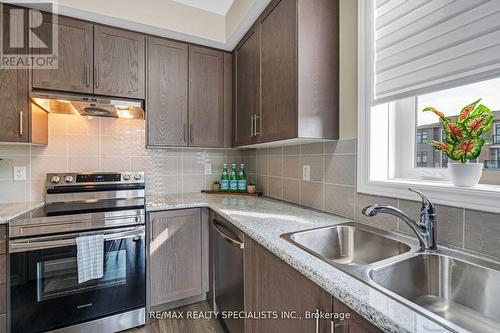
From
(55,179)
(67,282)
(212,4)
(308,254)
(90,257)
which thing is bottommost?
(67,282)

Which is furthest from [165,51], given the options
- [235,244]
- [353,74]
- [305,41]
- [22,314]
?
[22,314]

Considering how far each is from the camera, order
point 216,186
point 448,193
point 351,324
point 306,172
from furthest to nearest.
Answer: point 216,186 < point 306,172 < point 448,193 < point 351,324

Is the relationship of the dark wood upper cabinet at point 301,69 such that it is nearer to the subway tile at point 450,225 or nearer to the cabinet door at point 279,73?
the cabinet door at point 279,73

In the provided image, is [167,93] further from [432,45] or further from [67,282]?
[432,45]

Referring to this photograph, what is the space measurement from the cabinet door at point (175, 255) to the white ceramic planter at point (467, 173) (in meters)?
1.59

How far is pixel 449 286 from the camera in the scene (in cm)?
84

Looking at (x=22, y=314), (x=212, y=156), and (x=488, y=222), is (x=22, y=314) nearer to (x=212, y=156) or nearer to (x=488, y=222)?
(x=212, y=156)

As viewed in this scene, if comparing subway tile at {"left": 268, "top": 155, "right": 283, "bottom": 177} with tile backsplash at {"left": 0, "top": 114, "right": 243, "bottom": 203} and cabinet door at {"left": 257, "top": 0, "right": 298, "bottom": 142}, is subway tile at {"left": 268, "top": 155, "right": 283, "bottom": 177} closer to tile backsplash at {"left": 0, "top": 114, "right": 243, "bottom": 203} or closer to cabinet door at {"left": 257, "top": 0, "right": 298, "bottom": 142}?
cabinet door at {"left": 257, "top": 0, "right": 298, "bottom": 142}

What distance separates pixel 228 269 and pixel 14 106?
1.80 m

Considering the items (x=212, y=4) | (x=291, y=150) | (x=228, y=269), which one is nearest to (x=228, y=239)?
(x=228, y=269)

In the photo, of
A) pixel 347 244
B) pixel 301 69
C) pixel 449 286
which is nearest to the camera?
pixel 449 286

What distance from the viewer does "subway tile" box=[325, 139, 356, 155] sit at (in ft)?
4.46

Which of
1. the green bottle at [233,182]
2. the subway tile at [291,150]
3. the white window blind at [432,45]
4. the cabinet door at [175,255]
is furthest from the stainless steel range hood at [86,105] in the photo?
the white window blind at [432,45]

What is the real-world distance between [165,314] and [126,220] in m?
0.84
